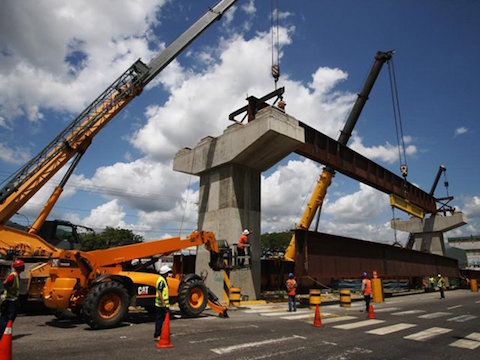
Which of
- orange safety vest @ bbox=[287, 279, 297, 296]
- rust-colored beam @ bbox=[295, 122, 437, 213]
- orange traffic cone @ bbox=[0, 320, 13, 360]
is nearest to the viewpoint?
orange traffic cone @ bbox=[0, 320, 13, 360]

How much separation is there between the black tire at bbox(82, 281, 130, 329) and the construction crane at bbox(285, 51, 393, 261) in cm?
1556

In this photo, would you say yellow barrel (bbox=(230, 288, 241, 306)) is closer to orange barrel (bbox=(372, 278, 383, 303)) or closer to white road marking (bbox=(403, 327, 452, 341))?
white road marking (bbox=(403, 327, 452, 341))

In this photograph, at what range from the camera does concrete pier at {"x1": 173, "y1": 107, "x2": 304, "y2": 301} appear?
1616cm

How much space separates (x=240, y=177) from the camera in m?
17.6

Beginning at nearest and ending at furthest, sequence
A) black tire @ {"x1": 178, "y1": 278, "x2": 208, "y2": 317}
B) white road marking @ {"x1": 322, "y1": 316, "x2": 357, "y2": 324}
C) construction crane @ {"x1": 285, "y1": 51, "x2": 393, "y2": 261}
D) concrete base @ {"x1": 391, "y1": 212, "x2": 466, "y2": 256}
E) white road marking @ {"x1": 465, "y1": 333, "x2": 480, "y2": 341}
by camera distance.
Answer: white road marking @ {"x1": 465, "y1": 333, "x2": 480, "y2": 341}, black tire @ {"x1": 178, "y1": 278, "x2": 208, "y2": 317}, white road marking @ {"x1": 322, "y1": 316, "x2": 357, "y2": 324}, construction crane @ {"x1": 285, "y1": 51, "x2": 393, "y2": 261}, concrete base @ {"x1": 391, "y1": 212, "x2": 466, "y2": 256}

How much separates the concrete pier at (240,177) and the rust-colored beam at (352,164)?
384 cm

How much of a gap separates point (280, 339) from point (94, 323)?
4.69m

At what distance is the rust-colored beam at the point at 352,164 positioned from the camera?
21.4 m

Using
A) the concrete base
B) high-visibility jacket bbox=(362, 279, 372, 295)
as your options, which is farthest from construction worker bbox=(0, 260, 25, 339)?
the concrete base

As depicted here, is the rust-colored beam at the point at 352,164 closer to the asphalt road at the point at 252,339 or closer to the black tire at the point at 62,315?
the asphalt road at the point at 252,339

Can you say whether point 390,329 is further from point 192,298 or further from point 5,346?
point 5,346

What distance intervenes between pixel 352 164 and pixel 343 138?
3476 millimetres

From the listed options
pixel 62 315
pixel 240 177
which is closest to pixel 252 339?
pixel 62 315

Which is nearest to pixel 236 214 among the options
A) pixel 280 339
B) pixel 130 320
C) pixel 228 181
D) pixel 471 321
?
pixel 228 181
